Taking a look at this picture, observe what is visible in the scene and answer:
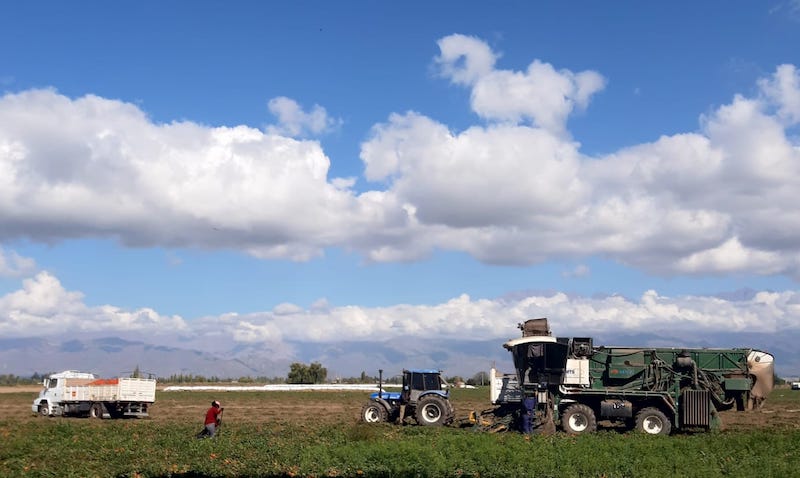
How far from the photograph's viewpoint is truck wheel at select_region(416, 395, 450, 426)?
104 feet

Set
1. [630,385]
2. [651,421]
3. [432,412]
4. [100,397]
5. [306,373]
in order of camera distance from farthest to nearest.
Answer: [306,373] < [100,397] < [432,412] < [630,385] < [651,421]

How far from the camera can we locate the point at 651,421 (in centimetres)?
2920

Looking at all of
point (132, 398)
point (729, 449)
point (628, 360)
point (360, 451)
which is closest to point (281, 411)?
point (132, 398)

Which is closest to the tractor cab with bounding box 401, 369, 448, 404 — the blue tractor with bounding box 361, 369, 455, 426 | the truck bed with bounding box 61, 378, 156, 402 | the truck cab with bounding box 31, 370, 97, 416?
Result: the blue tractor with bounding box 361, 369, 455, 426

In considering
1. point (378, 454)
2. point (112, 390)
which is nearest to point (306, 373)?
point (112, 390)

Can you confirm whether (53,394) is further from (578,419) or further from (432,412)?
(578,419)

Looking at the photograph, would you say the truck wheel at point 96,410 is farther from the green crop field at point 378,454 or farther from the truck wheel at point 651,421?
the truck wheel at point 651,421

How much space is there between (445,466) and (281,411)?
29236mm

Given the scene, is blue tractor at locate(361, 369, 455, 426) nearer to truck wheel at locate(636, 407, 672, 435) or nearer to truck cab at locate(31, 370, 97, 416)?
truck wheel at locate(636, 407, 672, 435)

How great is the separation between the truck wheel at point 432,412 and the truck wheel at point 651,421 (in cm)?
774

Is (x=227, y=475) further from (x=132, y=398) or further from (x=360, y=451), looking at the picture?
(x=132, y=398)

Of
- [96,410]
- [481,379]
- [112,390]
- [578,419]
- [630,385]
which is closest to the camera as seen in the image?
[578,419]

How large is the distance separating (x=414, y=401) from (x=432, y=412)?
1.05 meters

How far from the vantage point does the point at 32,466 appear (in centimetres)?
2019
